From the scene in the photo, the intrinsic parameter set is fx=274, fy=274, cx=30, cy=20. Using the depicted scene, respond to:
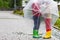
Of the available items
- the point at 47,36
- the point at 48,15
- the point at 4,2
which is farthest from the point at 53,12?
the point at 4,2

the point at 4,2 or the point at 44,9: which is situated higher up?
the point at 44,9

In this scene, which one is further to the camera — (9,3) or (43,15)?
(9,3)

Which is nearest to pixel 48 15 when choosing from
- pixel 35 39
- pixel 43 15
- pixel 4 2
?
pixel 43 15

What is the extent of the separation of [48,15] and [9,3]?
58603 mm

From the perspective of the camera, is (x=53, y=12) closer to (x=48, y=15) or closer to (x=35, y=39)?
(x=48, y=15)

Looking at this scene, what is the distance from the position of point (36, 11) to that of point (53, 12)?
0.60 metres

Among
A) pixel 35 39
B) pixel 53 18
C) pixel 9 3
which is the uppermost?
pixel 53 18

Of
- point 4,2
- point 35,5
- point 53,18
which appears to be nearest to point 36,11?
point 35,5

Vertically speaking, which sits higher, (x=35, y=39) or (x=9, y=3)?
(x=35, y=39)

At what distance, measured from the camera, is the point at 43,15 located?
8.37m

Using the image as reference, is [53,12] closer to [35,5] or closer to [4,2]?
[35,5]

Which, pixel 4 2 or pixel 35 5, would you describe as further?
pixel 4 2

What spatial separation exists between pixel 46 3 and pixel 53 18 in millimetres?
627

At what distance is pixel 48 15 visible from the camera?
841 centimetres
